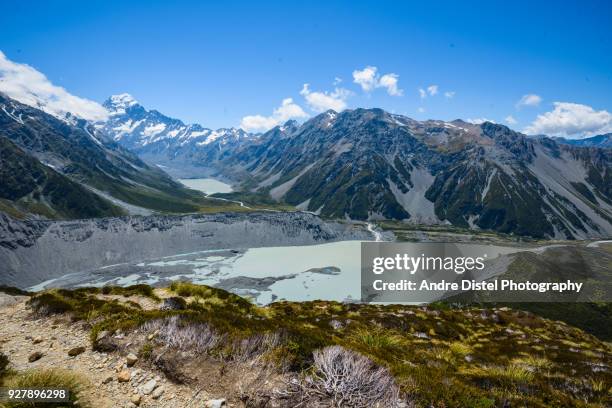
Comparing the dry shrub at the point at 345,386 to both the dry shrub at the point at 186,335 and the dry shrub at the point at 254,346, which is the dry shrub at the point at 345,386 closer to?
the dry shrub at the point at 254,346

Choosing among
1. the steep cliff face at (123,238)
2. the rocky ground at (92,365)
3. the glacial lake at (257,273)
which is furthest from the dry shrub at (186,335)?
the steep cliff face at (123,238)

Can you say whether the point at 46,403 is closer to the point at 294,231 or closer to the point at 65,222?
the point at 65,222

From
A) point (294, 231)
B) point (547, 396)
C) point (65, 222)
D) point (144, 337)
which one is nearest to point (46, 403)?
point (144, 337)

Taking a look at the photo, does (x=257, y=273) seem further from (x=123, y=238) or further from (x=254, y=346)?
(x=254, y=346)

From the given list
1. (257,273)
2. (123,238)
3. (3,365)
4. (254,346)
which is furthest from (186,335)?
(123,238)

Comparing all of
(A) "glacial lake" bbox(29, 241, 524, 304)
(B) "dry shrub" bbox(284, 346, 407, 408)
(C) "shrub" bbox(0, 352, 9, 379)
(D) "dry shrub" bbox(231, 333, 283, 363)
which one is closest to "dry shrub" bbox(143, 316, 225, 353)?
(D) "dry shrub" bbox(231, 333, 283, 363)

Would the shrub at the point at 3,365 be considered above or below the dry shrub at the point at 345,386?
below
